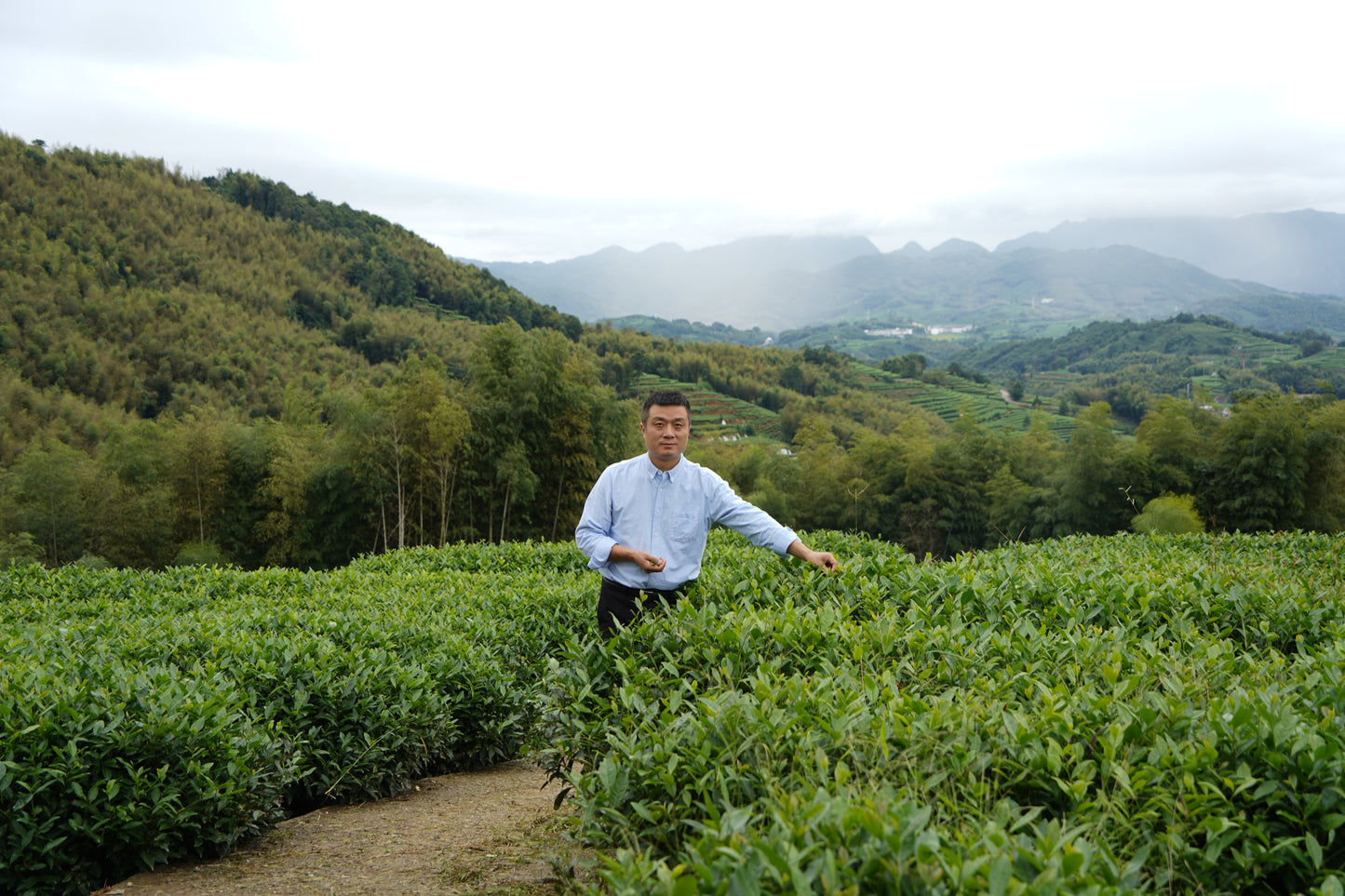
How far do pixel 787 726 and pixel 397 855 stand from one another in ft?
7.09

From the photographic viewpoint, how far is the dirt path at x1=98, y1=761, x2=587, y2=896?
9.75ft

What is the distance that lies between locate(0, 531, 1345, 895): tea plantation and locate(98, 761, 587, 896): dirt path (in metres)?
0.15

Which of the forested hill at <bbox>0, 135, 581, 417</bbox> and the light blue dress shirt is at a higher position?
the forested hill at <bbox>0, 135, 581, 417</bbox>

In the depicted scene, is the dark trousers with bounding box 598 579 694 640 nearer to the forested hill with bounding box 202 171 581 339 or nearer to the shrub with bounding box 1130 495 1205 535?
the shrub with bounding box 1130 495 1205 535

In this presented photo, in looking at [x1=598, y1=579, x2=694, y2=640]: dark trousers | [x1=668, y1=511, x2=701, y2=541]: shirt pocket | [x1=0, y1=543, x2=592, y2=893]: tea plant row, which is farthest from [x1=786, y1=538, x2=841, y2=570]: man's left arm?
[x1=0, y1=543, x2=592, y2=893]: tea plant row

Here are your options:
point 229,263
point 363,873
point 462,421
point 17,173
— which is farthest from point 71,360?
point 363,873

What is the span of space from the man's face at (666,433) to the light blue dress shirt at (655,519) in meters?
0.06

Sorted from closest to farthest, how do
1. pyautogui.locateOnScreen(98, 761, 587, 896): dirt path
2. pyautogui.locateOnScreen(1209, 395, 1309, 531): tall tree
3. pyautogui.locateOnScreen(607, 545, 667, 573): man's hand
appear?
pyautogui.locateOnScreen(98, 761, 587, 896): dirt path → pyautogui.locateOnScreen(607, 545, 667, 573): man's hand → pyautogui.locateOnScreen(1209, 395, 1309, 531): tall tree

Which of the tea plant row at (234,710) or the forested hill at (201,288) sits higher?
the forested hill at (201,288)

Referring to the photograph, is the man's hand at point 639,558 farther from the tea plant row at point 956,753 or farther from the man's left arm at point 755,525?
the man's left arm at point 755,525

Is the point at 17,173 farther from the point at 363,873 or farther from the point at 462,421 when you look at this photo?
the point at 363,873

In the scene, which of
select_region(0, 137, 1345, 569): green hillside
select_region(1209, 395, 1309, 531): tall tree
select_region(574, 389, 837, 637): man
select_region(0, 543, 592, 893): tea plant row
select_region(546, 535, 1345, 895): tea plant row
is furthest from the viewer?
select_region(0, 137, 1345, 569): green hillside

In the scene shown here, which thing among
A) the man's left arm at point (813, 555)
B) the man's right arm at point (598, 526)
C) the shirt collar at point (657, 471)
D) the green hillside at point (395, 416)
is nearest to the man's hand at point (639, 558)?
Answer: the man's right arm at point (598, 526)

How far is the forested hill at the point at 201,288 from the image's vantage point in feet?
177
